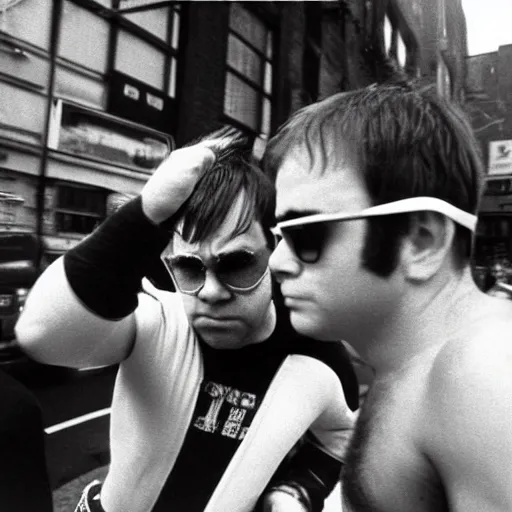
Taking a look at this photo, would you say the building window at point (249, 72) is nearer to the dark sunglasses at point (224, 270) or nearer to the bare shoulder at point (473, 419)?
the dark sunglasses at point (224, 270)

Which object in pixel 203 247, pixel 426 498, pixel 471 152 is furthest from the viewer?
pixel 203 247

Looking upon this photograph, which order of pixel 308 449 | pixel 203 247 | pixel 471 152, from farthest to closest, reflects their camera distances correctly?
pixel 308 449 < pixel 203 247 < pixel 471 152

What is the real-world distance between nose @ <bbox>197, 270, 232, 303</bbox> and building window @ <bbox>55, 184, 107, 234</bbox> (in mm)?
242

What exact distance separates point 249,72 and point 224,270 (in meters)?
0.45

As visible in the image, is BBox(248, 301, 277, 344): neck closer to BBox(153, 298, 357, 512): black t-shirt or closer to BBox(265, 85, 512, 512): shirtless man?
BBox(153, 298, 357, 512): black t-shirt

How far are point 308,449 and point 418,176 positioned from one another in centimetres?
56

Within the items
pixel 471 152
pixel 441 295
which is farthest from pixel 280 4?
pixel 441 295

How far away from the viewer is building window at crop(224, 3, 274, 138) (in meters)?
1.02

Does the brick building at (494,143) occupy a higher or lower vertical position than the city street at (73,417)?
higher

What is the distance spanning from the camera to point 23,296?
2.86 feet

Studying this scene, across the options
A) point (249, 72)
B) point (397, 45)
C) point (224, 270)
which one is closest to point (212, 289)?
point (224, 270)

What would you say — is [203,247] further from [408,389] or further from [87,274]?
[408,389]

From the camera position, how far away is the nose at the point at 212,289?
816mm

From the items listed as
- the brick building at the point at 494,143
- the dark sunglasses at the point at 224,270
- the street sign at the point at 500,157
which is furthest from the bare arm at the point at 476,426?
the street sign at the point at 500,157
